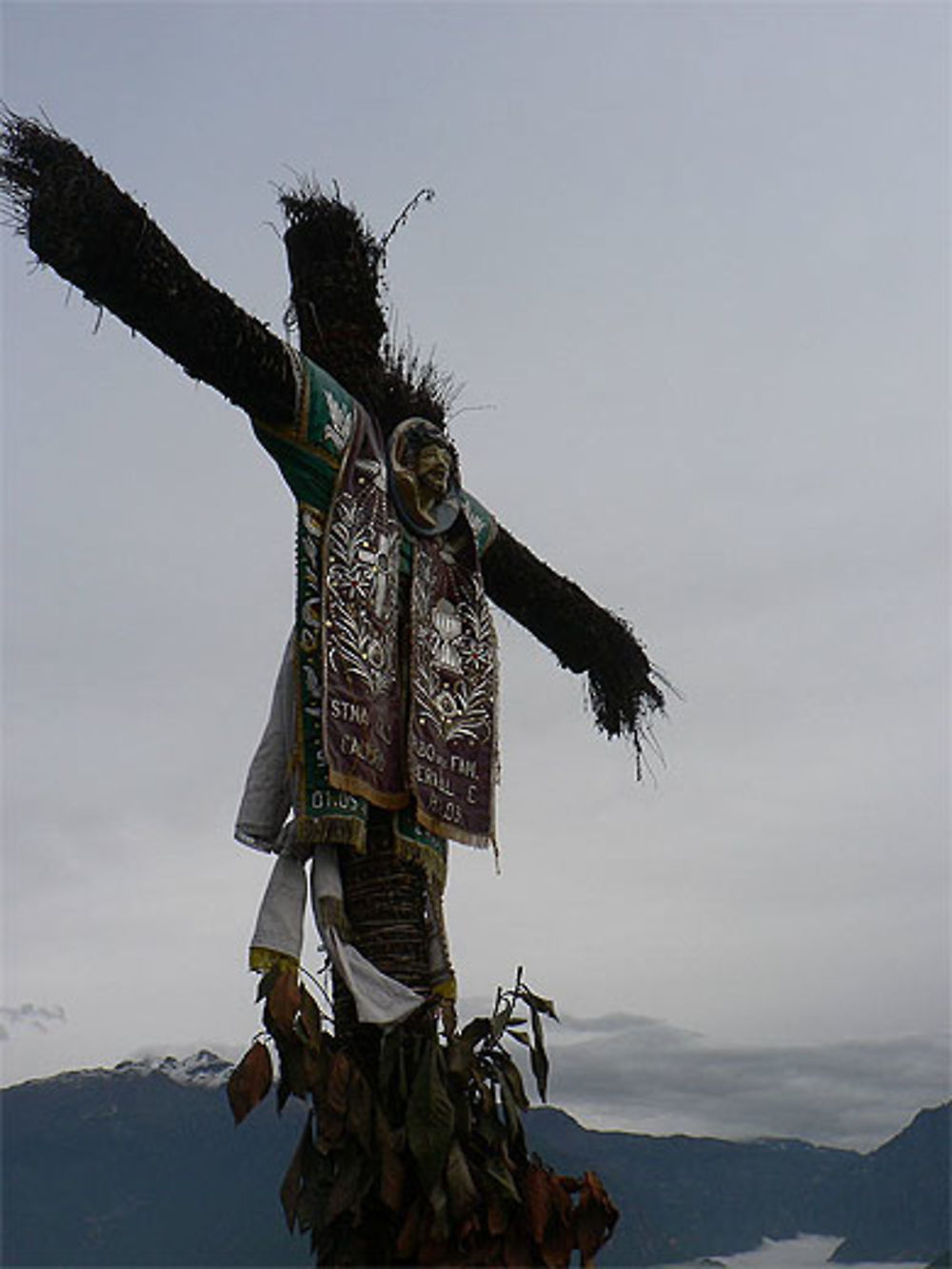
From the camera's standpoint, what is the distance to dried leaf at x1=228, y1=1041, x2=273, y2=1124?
339cm

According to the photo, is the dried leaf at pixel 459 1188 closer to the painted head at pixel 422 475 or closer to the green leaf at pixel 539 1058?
the green leaf at pixel 539 1058

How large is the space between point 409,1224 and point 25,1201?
13649 millimetres

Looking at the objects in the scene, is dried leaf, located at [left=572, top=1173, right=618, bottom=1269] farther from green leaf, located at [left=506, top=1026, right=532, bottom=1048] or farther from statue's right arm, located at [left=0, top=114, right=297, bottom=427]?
statue's right arm, located at [left=0, top=114, right=297, bottom=427]

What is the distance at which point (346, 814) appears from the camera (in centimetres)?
389

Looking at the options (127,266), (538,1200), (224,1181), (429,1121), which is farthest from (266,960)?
(224,1181)

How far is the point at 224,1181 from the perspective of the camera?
1433cm

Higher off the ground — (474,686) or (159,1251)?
(474,686)

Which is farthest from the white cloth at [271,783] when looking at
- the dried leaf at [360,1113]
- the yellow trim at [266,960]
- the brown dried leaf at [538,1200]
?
the brown dried leaf at [538,1200]

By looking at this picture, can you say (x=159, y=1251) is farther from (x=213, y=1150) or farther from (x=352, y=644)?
(x=352, y=644)

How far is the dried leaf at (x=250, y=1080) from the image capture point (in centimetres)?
339

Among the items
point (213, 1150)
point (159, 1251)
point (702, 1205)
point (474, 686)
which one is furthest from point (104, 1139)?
point (474, 686)

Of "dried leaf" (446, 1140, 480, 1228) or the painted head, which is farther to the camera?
the painted head

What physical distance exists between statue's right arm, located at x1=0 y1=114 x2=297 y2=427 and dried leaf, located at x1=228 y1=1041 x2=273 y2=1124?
1831mm

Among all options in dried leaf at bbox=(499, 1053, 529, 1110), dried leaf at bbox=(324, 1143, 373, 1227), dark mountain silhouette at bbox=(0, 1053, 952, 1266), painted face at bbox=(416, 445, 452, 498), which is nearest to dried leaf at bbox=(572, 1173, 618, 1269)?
dried leaf at bbox=(499, 1053, 529, 1110)
